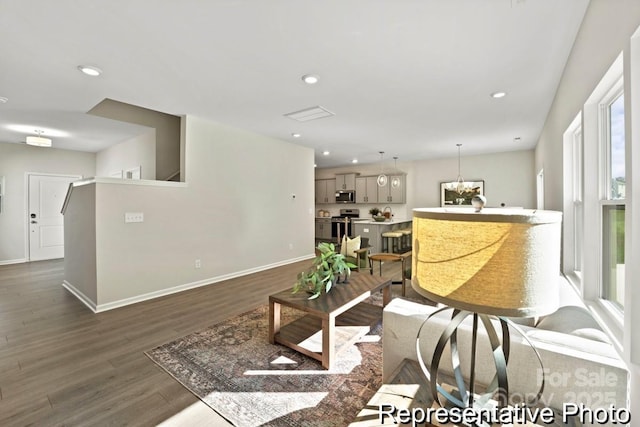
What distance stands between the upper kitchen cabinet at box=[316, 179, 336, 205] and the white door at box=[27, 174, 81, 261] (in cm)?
685

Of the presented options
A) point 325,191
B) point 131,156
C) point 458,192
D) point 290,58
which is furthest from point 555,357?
point 325,191

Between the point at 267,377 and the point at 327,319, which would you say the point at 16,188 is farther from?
the point at 327,319

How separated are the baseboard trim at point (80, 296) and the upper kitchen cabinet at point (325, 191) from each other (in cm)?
726

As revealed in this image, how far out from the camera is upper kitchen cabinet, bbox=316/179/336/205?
32.7 ft

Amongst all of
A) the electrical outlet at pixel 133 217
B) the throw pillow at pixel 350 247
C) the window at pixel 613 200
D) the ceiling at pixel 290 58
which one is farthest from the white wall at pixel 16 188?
the window at pixel 613 200

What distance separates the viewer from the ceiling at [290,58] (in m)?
1.98

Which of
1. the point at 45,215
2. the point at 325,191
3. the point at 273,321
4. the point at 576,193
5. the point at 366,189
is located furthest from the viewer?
the point at 325,191

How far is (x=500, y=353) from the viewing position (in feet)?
2.63

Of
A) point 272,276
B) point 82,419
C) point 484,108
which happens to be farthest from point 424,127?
point 82,419

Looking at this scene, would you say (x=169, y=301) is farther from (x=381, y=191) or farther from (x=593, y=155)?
(x=381, y=191)

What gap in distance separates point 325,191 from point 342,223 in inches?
58.8

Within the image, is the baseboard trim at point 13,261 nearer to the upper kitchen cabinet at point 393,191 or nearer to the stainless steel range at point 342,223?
the stainless steel range at point 342,223

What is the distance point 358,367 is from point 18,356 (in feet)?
9.42

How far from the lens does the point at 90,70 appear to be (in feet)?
9.27
